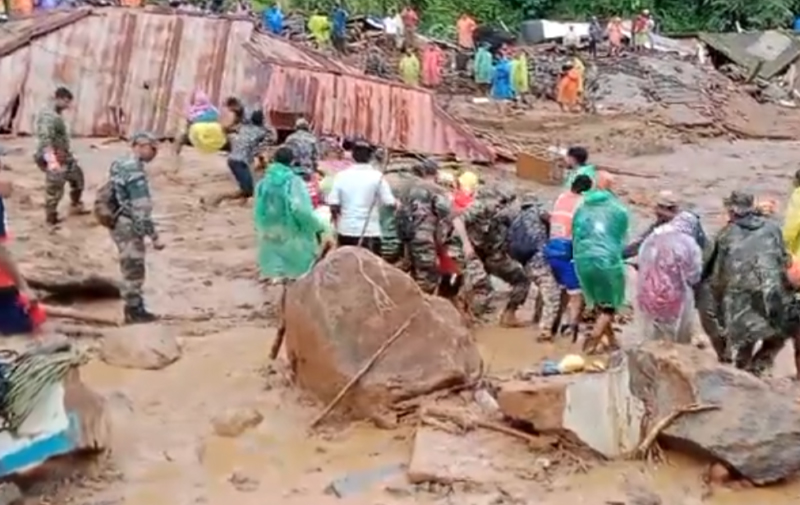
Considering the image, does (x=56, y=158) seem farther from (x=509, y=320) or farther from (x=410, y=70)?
(x=410, y=70)

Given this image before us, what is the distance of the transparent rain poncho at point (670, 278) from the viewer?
9.02 meters

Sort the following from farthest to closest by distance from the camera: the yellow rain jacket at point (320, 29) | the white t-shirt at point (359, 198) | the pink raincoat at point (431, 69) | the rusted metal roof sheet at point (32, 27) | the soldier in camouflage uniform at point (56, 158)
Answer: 1. the pink raincoat at point (431, 69)
2. the yellow rain jacket at point (320, 29)
3. the rusted metal roof sheet at point (32, 27)
4. the soldier in camouflage uniform at point (56, 158)
5. the white t-shirt at point (359, 198)

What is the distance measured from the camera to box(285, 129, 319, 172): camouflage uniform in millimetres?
12500

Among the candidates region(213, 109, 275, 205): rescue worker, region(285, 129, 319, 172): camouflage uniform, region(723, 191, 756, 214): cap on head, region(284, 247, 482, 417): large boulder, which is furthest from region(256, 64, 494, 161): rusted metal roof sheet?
region(723, 191, 756, 214): cap on head

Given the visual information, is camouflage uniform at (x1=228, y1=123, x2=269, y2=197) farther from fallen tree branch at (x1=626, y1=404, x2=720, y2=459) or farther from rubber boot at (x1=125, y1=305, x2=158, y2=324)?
fallen tree branch at (x1=626, y1=404, x2=720, y2=459)

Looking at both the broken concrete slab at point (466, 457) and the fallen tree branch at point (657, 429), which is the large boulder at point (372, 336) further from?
the fallen tree branch at point (657, 429)

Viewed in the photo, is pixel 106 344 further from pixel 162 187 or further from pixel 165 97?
pixel 165 97

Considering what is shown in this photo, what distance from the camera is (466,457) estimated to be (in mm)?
7914

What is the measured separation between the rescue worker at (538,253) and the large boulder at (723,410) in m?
2.45

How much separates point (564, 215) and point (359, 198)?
1.54 metres

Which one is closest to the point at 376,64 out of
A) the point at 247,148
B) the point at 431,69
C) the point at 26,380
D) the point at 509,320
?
the point at 431,69

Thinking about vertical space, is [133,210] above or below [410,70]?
below

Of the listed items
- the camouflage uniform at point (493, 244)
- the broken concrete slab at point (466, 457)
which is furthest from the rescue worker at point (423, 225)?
the broken concrete slab at point (466, 457)

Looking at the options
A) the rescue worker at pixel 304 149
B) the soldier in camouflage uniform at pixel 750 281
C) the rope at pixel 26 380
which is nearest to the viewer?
the rope at pixel 26 380
